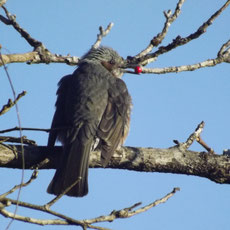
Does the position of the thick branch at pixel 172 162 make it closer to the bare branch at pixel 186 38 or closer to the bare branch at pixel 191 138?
the bare branch at pixel 191 138

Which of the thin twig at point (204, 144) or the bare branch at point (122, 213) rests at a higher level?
the thin twig at point (204, 144)

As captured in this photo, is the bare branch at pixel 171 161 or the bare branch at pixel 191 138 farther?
the bare branch at pixel 191 138

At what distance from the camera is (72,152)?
5371mm

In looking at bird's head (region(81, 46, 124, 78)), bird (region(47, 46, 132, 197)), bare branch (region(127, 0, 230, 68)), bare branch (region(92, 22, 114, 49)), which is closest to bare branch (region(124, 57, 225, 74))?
bare branch (region(127, 0, 230, 68))

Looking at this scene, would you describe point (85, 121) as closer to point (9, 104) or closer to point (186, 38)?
point (186, 38)

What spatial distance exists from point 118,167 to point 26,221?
2.17 m

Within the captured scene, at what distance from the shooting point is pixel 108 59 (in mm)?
7484

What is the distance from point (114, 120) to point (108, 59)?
67.3 inches

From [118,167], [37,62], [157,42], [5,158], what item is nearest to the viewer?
[5,158]

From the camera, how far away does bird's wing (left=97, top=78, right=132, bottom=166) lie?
5.53 m

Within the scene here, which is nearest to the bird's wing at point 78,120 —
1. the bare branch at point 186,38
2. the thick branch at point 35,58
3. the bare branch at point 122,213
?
the thick branch at point 35,58

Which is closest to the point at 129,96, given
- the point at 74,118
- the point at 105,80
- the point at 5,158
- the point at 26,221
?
the point at 105,80

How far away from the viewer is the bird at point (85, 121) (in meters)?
5.19

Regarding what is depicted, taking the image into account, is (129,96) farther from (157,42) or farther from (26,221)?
(26,221)
